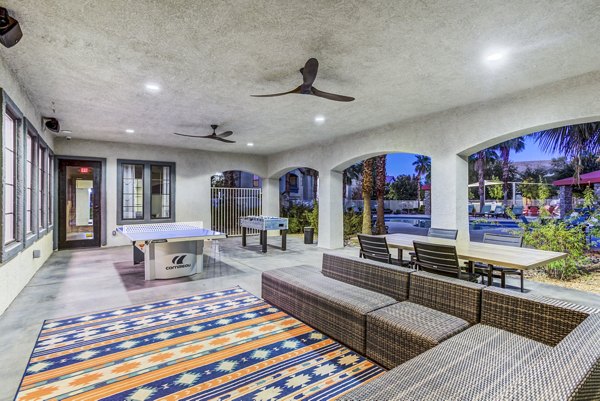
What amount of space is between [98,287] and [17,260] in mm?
1077

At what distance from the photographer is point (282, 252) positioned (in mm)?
7910

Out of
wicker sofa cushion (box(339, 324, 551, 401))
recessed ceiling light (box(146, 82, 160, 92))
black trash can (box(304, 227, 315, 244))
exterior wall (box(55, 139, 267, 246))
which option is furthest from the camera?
black trash can (box(304, 227, 315, 244))

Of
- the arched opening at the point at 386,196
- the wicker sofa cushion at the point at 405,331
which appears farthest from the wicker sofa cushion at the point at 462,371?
the arched opening at the point at 386,196

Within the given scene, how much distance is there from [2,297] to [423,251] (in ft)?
16.4

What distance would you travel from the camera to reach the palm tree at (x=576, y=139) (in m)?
8.03

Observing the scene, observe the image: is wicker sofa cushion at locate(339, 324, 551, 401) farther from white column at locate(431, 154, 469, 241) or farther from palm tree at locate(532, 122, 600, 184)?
palm tree at locate(532, 122, 600, 184)

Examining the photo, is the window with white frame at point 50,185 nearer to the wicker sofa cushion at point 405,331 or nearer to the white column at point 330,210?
the white column at point 330,210


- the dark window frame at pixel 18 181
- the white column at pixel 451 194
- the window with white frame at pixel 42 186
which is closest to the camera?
the dark window frame at pixel 18 181

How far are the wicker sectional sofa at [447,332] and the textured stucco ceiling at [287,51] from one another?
237 cm

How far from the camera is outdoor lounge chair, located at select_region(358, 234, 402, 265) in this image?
165 inches

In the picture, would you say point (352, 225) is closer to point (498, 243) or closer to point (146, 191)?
point (146, 191)

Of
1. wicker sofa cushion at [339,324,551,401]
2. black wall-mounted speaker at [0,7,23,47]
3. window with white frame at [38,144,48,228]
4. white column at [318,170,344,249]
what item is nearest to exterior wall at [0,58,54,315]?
window with white frame at [38,144,48,228]

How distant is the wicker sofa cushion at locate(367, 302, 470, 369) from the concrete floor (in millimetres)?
2251

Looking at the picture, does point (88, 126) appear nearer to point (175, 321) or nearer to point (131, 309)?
point (131, 309)
